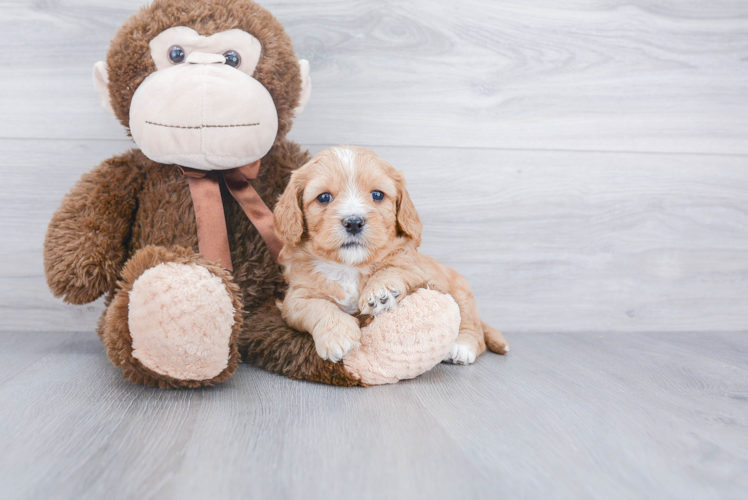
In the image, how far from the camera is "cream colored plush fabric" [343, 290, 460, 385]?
1093mm

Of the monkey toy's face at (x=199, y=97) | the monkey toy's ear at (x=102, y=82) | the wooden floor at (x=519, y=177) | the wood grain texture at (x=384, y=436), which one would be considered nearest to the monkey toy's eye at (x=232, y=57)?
the monkey toy's face at (x=199, y=97)

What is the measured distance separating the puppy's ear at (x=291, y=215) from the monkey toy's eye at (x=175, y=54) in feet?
1.27

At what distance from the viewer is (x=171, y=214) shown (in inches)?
49.3

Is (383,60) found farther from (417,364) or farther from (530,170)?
(417,364)

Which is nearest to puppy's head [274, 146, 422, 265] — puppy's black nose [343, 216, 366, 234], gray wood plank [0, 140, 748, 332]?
puppy's black nose [343, 216, 366, 234]

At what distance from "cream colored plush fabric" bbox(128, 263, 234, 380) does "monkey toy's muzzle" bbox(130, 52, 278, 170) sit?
0.28m

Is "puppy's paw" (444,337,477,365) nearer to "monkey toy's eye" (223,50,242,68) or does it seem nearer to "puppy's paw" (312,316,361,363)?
"puppy's paw" (312,316,361,363)

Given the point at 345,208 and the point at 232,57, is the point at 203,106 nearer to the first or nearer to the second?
the point at 232,57

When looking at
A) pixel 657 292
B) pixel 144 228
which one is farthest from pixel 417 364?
pixel 657 292

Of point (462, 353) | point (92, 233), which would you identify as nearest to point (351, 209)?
point (462, 353)

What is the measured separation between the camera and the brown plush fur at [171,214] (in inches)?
45.9

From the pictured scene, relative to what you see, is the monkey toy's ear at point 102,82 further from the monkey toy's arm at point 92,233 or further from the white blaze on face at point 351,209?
the white blaze on face at point 351,209

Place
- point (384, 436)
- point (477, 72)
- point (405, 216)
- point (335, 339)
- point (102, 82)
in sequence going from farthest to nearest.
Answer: point (477, 72) < point (102, 82) < point (405, 216) < point (335, 339) < point (384, 436)

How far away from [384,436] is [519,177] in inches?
42.9
